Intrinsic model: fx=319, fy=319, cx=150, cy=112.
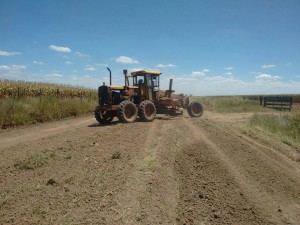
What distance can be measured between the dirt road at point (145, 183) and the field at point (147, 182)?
0.02 metres

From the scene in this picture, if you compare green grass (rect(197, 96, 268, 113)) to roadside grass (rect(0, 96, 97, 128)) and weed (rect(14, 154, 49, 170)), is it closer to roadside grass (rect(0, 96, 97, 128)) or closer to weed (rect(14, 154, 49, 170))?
roadside grass (rect(0, 96, 97, 128))

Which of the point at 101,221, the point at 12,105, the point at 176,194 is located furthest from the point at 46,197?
the point at 12,105

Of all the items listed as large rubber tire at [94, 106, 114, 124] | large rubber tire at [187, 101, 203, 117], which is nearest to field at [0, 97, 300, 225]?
large rubber tire at [94, 106, 114, 124]

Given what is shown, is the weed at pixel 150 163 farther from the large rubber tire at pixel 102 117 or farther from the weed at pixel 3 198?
the large rubber tire at pixel 102 117

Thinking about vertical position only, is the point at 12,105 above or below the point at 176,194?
above

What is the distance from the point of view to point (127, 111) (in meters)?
13.8

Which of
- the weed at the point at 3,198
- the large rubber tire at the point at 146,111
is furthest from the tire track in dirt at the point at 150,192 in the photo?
the large rubber tire at the point at 146,111

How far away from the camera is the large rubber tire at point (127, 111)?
44.0 feet

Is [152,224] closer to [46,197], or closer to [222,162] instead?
[46,197]

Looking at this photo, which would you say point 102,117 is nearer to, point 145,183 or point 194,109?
point 194,109

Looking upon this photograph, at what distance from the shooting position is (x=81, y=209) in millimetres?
4816

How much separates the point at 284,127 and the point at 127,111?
7.70 metres

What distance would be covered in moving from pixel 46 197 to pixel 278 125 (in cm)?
1342

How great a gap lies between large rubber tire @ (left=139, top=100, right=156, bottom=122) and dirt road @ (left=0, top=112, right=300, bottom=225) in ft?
14.8
